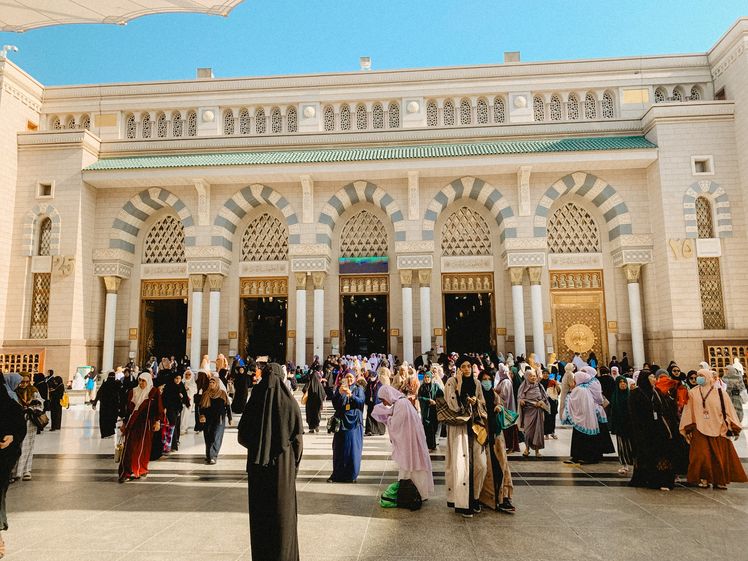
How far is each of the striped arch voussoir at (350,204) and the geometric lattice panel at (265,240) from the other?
1.82 metres

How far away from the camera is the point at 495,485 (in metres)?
4.43

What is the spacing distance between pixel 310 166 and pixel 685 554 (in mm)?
14075

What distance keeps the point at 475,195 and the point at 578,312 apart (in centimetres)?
525

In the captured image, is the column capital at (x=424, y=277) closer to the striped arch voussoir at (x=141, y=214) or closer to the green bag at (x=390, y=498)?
the striped arch voussoir at (x=141, y=214)

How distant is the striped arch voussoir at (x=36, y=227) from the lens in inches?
624

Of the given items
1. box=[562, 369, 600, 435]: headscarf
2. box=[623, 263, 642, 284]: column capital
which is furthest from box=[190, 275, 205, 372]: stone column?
box=[623, 263, 642, 284]: column capital

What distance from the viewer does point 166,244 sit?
17.7 metres

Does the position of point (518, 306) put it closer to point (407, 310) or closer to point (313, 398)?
point (407, 310)

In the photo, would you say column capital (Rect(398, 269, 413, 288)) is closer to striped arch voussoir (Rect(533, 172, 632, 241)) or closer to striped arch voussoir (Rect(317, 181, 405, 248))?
striped arch voussoir (Rect(317, 181, 405, 248))

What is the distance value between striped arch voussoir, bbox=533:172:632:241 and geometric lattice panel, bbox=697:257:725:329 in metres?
2.39

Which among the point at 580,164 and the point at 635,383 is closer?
the point at 635,383

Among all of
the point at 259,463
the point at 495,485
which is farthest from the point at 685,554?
the point at 259,463

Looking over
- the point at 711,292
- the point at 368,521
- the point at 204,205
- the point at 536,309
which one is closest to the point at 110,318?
the point at 204,205

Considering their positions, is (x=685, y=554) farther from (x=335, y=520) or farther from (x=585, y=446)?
(x=585, y=446)
